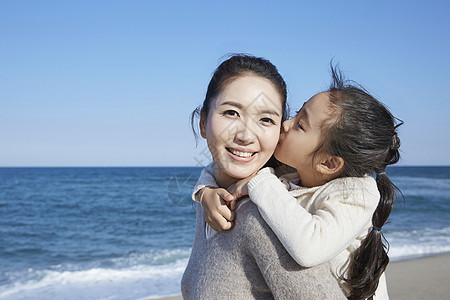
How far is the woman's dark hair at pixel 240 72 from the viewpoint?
1.64 meters

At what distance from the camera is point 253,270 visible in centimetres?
130

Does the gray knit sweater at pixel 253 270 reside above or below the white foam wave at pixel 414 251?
above

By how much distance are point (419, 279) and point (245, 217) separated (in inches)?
231

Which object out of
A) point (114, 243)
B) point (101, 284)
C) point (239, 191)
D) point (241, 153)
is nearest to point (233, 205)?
point (239, 191)

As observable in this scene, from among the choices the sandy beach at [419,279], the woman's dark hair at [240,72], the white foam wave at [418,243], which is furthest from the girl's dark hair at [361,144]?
the white foam wave at [418,243]

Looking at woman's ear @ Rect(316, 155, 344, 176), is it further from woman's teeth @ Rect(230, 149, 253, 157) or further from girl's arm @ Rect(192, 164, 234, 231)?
girl's arm @ Rect(192, 164, 234, 231)

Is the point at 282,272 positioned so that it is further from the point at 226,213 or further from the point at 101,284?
the point at 101,284

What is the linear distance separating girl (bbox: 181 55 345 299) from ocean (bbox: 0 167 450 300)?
0.36 meters

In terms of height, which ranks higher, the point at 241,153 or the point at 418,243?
the point at 241,153

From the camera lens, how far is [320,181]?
1646mm

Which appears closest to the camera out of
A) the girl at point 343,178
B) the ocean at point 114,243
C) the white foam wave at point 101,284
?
the girl at point 343,178

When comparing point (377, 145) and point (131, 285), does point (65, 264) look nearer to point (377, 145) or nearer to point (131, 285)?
point (131, 285)

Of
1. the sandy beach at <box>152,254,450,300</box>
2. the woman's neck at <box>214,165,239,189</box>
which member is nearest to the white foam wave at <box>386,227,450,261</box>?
the sandy beach at <box>152,254,450,300</box>

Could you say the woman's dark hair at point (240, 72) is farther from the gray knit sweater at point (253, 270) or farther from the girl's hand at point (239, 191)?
the gray knit sweater at point (253, 270)
